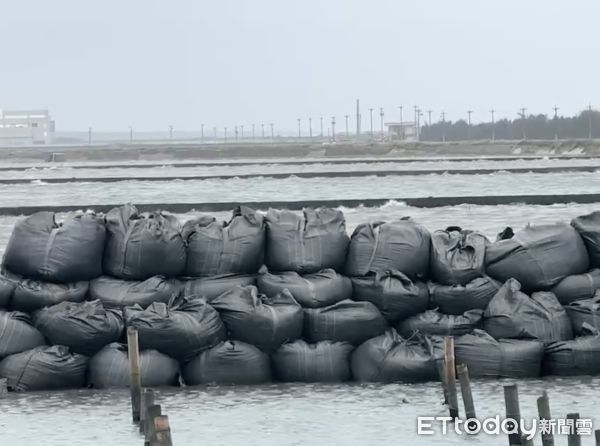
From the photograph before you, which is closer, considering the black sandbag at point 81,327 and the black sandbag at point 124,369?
the black sandbag at point 124,369

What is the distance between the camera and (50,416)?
26.4ft

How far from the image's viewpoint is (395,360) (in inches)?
352

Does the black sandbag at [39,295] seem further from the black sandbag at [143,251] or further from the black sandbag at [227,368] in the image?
the black sandbag at [227,368]

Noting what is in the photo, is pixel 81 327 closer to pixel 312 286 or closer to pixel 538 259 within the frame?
pixel 312 286

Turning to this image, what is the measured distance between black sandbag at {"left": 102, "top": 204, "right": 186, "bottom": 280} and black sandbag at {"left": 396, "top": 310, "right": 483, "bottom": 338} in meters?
1.87

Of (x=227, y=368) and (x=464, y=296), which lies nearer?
(x=227, y=368)

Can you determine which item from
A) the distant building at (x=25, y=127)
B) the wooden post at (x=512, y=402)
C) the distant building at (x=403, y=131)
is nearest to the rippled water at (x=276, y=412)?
the wooden post at (x=512, y=402)

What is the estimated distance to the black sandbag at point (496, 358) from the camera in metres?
8.95

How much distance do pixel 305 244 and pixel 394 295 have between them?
2.87 ft

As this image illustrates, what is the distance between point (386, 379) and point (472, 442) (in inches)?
81.9

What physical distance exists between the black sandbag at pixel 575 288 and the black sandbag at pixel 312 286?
165 centimetres

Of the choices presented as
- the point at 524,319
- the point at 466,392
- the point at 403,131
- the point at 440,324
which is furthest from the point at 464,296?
the point at 403,131

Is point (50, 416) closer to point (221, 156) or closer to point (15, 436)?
point (15, 436)

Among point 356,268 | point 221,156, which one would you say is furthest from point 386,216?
point 221,156
